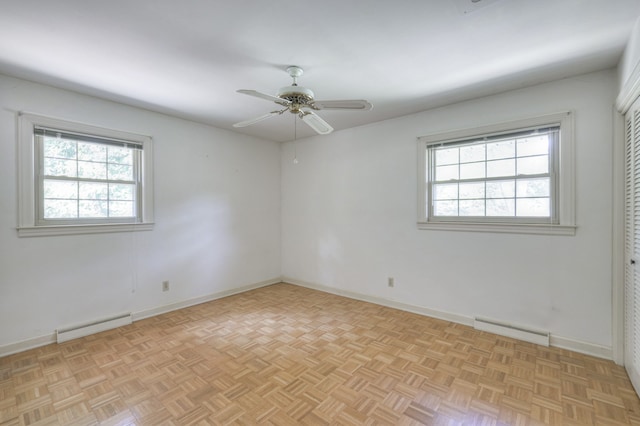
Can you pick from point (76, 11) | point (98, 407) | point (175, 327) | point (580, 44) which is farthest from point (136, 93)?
point (580, 44)

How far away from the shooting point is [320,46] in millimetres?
2072

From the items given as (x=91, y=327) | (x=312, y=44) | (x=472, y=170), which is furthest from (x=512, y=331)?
(x=91, y=327)

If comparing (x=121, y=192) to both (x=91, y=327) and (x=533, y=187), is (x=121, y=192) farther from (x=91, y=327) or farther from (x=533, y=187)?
(x=533, y=187)

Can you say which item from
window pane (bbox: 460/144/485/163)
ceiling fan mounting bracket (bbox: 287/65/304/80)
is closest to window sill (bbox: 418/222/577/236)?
window pane (bbox: 460/144/485/163)

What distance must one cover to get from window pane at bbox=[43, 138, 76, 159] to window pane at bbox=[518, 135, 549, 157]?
4555 mm

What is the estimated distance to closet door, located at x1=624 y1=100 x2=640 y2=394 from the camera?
6.61ft

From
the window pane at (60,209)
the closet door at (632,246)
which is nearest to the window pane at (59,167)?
the window pane at (60,209)

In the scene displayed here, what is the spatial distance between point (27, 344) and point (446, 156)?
4.65 metres

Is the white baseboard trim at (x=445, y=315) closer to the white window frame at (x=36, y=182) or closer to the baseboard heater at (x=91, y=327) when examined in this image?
the baseboard heater at (x=91, y=327)

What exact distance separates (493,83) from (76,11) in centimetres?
324

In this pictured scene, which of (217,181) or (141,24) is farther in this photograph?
(217,181)

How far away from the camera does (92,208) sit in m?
3.10

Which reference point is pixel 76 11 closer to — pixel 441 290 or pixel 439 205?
pixel 439 205

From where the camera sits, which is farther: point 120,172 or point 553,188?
point 120,172
